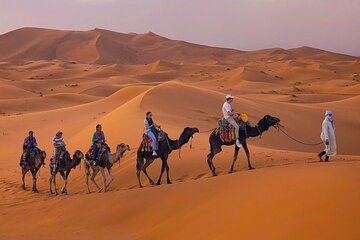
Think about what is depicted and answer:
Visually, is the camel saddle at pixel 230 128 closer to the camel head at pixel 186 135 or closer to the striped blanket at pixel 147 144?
the camel head at pixel 186 135

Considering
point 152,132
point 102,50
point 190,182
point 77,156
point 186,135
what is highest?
point 102,50

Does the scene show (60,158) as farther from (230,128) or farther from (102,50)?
(102,50)

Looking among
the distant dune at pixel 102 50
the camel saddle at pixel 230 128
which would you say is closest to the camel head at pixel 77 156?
the camel saddle at pixel 230 128

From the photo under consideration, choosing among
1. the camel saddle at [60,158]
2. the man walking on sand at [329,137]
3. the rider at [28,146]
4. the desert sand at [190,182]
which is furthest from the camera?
the rider at [28,146]

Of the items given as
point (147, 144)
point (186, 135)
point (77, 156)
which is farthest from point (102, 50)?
point (186, 135)

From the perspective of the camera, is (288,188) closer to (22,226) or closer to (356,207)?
(356,207)

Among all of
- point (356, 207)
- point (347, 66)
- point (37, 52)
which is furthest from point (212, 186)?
point (37, 52)

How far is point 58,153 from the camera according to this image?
13.6m

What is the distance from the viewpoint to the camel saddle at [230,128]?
1213 centimetres

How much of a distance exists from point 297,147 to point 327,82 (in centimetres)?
4403

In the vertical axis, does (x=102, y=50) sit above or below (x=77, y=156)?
above

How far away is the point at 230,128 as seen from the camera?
12156 millimetres

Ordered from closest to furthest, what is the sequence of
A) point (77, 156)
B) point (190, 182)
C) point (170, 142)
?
1. point (190, 182)
2. point (170, 142)
3. point (77, 156)

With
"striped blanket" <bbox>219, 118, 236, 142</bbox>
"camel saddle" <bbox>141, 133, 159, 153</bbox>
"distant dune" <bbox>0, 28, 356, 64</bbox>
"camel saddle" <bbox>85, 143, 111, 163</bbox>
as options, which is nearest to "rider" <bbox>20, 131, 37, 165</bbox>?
"camel saddle" <bbox>85, 143, 111, 163</bbox>
